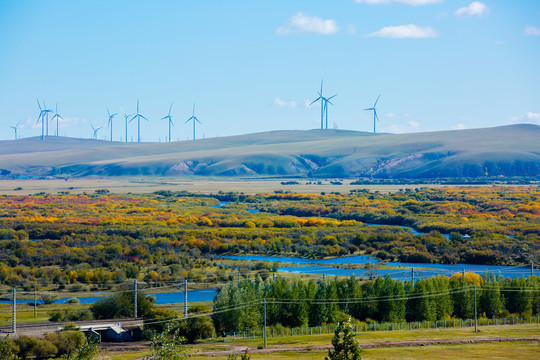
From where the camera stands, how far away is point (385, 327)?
158 feet

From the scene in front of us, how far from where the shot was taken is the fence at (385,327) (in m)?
46.2

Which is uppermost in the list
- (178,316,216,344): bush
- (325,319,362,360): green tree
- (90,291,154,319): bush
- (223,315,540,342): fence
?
(325,319,362,360): green tree

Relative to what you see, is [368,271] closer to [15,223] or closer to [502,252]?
[502,252]

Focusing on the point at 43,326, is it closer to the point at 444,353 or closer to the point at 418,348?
the point at 418,348

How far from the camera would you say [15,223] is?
3853 inches

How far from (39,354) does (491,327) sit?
1065 inches

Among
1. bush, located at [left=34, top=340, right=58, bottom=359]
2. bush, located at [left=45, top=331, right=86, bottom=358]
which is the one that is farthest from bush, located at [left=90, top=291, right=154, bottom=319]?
bush, located at [left=34, top=340, right=58, bottom=359]

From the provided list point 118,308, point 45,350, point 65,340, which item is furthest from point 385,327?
point 45,350

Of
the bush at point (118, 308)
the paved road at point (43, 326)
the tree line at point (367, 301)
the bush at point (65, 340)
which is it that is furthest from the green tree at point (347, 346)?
the bush at point (118, 308)

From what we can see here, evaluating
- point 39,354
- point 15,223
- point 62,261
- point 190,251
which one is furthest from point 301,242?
point 39,354

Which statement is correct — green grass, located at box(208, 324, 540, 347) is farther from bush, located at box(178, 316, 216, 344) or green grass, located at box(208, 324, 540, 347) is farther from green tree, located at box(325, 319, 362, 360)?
green tree, located at box(325, 319, 362, 360)

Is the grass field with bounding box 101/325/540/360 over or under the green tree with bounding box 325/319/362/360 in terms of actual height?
under

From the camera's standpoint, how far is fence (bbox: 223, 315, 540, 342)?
46188 mm

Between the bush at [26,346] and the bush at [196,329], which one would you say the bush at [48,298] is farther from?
the bush at [26,346]
